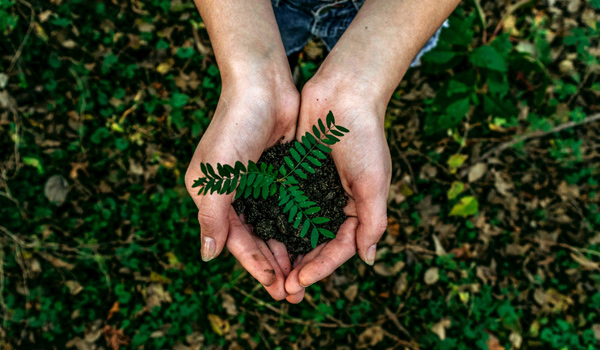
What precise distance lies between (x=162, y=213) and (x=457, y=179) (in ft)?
9.56

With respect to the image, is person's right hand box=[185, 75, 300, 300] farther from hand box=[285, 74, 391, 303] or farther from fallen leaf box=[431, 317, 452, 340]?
fallen leaf box=[431, 317, 452, 340]

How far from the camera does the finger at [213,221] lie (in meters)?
2.40

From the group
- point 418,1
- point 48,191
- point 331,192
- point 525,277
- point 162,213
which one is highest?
point 418,1

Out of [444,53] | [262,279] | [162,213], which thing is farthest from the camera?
[162,213]

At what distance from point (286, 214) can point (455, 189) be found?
2116 mm

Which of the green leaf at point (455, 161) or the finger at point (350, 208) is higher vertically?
the finger at point (350, 208)

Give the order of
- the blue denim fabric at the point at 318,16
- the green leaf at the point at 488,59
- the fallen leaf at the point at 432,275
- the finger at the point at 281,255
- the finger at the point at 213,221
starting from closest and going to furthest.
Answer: the finger at the point at 213,221 < the finger at the point at 281,255 < the blue denim fabric at the point at 318,16 < the green leaf at the point at 488,59 < the fallen leaf at the point at 432,275

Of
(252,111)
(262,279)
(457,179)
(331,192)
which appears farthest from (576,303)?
(252,111)

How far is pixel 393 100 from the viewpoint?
13.5 ft

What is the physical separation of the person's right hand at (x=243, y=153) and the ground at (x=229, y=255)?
1306 mm

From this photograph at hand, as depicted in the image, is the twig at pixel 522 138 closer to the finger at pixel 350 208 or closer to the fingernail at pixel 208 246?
the finger at pixel 350 208

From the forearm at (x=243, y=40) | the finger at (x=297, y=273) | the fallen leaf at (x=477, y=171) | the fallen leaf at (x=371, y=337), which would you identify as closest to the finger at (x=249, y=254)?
the finger at (x=297, y=273)

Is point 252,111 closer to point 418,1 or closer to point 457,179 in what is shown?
point 418,1

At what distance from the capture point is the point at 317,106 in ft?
9.04
